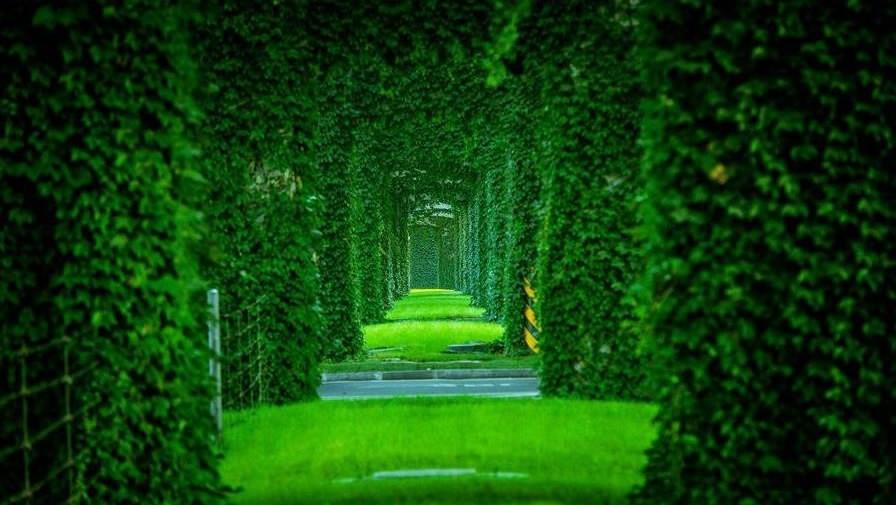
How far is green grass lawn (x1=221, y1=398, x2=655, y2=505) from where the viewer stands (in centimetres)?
763

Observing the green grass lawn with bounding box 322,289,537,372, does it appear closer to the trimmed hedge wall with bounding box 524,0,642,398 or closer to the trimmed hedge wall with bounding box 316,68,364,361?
the trimmed hedge wall with bounding box 316,68,364,361

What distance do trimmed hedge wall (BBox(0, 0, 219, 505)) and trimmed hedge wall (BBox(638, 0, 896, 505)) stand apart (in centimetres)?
276

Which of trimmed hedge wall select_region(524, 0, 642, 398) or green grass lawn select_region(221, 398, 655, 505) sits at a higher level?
trimmed hedge wall select_region(524, 0, 642, 398)

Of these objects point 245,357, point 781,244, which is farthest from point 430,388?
point 781,244

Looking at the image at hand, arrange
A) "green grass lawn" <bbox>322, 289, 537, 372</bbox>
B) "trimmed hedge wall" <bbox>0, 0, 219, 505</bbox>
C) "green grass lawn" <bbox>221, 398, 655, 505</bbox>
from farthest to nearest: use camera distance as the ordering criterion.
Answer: "green grass lawn" <bbox>322, 289, 537, 372</bbox> → "green grass lawn" <bbox>221, 398, 655, 505</bbox> → "trimmed hedge wall" <bbox>0, 0, 219, 505</bbox>

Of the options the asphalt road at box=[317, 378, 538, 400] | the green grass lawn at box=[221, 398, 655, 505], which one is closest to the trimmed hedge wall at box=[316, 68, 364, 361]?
the asphalt road at box=[317, 378, 538, 400]

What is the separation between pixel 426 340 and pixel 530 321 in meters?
6.10

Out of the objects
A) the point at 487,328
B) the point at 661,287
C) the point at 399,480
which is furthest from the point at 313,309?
the point at 487,328

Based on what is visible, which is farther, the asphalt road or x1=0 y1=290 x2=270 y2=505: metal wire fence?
the asphalt road

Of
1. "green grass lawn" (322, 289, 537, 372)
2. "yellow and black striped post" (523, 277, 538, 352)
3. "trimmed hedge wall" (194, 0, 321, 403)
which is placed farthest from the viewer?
"yellow and black striped post" (523, 277, 538, 352)

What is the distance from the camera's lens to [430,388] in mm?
17406

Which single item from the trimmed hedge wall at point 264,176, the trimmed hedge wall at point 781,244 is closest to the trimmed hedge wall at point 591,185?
the trimmed hedge wall at point 264,176

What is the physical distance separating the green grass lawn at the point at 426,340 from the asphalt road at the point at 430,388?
0.76 meters

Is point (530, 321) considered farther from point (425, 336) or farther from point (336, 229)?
point (425, 336)
